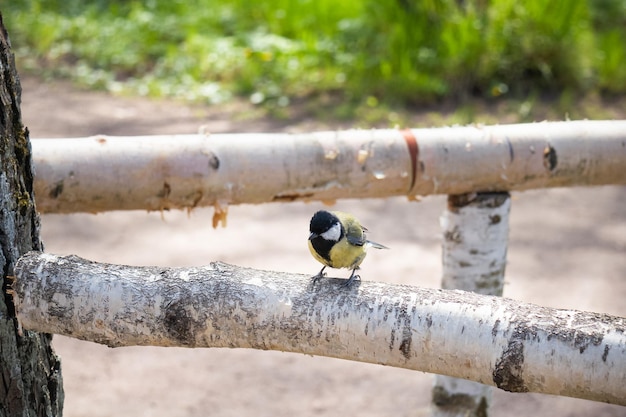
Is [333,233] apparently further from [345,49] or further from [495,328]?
[345,49]

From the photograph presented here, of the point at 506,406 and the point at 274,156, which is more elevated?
the point at 274,156

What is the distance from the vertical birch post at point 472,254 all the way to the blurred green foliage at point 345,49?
15.1 ft

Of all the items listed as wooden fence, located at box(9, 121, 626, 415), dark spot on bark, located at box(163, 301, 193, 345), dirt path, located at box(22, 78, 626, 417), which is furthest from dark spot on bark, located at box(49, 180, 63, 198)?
dark spot on bark, located at box(163, 301, 193, 345)

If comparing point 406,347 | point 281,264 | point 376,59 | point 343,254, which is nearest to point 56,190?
point 343,254

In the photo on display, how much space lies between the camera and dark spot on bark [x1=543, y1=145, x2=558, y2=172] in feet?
8.84

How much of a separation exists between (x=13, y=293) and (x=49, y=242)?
12.4ft

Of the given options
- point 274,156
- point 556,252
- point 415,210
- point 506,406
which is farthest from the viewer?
point 415,210

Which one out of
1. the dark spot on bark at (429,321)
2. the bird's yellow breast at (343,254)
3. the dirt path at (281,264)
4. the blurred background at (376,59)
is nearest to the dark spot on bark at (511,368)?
the dark spot on bark at (429,321)

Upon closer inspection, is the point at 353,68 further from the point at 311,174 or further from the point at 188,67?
the point at 311,174

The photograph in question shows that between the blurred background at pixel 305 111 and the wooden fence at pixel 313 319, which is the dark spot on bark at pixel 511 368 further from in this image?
the blurred background at pixel 305 111

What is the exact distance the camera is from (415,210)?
586cm

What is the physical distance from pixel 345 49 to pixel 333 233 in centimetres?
623

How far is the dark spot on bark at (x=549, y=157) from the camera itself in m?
2.69

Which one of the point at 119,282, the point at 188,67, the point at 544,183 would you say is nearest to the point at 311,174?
the point at 544,183
